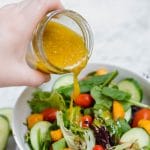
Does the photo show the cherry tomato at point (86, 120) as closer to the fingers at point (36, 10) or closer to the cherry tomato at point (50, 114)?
the cherry tomato at point (50, 114)

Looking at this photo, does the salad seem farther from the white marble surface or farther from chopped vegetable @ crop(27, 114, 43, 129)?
the white marble surface

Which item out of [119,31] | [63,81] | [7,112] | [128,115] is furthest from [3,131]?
[119,31]

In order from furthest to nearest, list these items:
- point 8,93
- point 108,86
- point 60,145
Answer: point 8,93 < point 108,86 < point 60,145

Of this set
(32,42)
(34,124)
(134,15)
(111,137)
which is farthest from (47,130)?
(134,15)

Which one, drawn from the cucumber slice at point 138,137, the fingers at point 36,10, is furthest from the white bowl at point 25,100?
the fingers at point 36,10

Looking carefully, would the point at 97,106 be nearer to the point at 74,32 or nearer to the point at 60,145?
the point at 60,145

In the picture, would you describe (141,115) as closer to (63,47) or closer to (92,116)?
(92,116)
